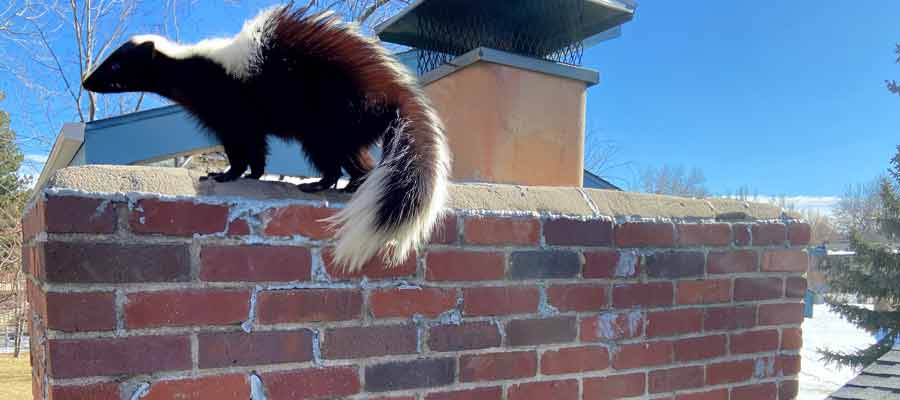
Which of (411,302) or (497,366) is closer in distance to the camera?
(411,302)

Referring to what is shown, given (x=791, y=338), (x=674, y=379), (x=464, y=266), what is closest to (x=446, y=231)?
(x=464, y=266)

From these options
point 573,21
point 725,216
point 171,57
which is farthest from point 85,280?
point 573,21

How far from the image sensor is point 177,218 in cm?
113

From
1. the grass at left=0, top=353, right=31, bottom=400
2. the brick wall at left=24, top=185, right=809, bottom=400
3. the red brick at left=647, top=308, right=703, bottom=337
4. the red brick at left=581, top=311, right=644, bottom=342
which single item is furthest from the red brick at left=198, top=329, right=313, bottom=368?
the grass at left=0, top=353, right=31, bottom=400

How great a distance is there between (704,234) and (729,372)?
0.48 meters

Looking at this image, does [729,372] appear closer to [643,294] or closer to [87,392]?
[643,294]

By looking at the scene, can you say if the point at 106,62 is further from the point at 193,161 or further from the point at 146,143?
the point at 193,161

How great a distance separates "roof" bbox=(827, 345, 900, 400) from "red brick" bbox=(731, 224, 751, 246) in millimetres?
1126

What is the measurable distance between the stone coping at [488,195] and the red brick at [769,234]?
0.11ft

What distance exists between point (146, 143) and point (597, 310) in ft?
11.9

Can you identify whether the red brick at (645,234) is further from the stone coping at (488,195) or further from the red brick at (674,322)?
the red brick at (674,322)

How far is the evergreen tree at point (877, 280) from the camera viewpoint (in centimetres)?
1105

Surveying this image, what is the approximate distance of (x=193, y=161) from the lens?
6.20m

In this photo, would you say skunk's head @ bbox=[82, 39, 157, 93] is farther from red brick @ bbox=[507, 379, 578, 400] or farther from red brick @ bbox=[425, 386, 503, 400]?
red brick @ bbox=[507, 379, 578, 400]
